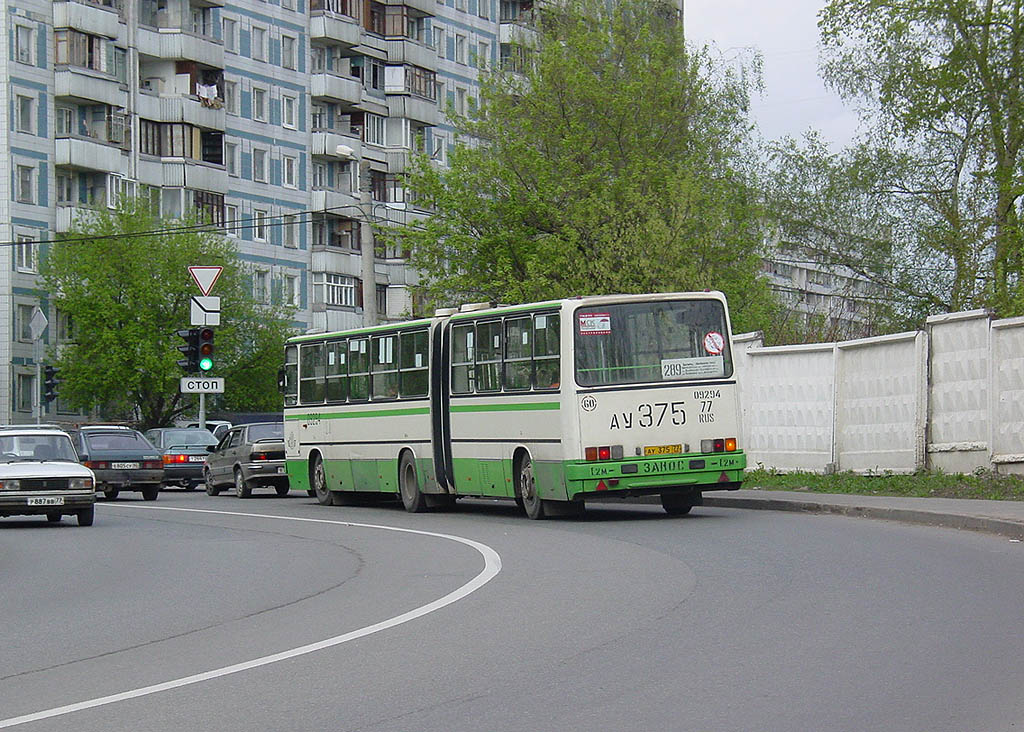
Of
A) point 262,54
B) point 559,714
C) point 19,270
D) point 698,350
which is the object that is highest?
point 262,54

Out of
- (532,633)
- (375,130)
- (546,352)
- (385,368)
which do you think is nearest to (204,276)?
(385,368)

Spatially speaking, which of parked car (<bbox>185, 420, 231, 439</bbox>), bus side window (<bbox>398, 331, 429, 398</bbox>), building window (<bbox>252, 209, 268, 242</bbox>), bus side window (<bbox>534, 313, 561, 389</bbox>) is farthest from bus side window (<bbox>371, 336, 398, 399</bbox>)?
building window (<bbox>252, 209, 268, 242</bbox>)

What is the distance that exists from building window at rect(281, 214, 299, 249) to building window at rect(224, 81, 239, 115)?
6043 millimetres

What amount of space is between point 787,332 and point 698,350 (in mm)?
22901

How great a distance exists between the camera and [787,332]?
47812 mm

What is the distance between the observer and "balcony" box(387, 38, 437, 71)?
9281 centimetres

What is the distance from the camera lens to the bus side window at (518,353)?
25.9 metres

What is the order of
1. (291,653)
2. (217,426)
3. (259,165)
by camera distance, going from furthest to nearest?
(259,165)
(217,426)
(291,653)

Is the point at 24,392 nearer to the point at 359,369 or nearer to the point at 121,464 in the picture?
the point at 121,464

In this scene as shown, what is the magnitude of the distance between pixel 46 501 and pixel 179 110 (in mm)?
53411

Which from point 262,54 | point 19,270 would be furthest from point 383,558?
point 262,54

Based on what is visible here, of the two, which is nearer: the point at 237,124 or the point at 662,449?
the point at 662,449

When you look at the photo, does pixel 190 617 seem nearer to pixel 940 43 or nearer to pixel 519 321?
pixel 519 321

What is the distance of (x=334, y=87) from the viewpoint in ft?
292
